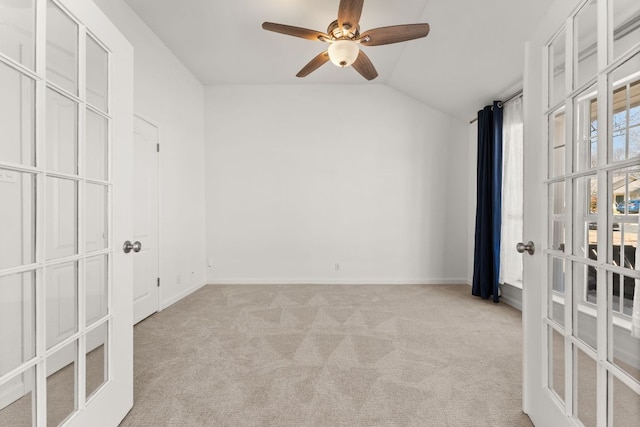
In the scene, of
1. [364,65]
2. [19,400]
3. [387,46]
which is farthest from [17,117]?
[387,46]

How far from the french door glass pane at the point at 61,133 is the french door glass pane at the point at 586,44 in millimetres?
1878

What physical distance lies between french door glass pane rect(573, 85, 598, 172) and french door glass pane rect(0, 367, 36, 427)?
6.55 feet

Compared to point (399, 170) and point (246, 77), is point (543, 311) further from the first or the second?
point (246, 77)

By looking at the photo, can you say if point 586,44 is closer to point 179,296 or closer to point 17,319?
point 17,319

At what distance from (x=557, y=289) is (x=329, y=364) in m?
1.43

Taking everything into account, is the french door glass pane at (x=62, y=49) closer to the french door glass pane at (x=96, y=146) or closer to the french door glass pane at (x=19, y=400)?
the french door glass pane at (x=96, y=146)

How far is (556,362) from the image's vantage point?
1.27m

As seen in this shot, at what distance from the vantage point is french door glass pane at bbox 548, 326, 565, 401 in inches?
48.2

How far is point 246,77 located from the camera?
4191 millimetres

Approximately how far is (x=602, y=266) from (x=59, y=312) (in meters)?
1.88

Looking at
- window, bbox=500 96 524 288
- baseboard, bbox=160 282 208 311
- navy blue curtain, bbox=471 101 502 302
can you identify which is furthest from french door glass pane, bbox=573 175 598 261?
baseboard, bbox=160 282 208 311

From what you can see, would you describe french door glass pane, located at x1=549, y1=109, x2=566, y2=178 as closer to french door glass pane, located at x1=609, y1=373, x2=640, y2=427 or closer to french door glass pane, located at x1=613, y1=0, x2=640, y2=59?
french door glass pane, located at x1=613, y1=0, x2=640, y2=59

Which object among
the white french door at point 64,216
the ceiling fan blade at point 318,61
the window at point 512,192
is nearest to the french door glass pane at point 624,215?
the white french door at point 64,216

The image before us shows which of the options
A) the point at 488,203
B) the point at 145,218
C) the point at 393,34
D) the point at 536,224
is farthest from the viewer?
the point at 488,203
